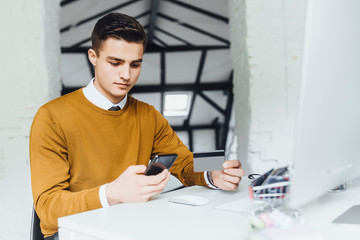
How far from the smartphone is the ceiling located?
3.47 metres

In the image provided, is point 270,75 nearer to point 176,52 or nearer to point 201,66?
point 176,52

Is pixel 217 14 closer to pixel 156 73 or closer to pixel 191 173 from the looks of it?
pixel 156 73

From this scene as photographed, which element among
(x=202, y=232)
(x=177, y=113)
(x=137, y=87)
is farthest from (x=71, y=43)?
(x=202, y=232)

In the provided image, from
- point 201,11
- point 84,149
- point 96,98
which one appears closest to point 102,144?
point 84,149

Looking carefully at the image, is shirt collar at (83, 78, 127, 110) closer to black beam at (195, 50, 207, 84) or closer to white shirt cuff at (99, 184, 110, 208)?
white shirt cuff at (99, 184, 110, 208)

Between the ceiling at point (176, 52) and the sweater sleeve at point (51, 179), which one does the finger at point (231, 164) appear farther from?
the ceiling at point (176, 52)

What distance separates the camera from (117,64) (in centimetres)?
118

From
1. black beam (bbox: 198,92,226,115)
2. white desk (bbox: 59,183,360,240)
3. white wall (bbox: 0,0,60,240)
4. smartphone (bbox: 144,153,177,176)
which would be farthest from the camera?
black beam (bbox: 198,92,226,115)

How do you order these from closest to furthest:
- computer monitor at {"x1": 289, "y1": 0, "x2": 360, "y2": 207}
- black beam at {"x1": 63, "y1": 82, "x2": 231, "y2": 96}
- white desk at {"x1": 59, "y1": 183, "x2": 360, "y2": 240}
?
1. computer monitor at {"x1": 289, "y1": 0, "x2": 360, "y2": 207}
2. white desk at {"x1": 59, "y1": 183, "x2": 360, "y2": 240}
3. black beam at {"x1": 63, "y1": 82, "x2": 231, "y2": 96}

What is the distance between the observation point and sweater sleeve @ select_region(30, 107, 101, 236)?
92cm

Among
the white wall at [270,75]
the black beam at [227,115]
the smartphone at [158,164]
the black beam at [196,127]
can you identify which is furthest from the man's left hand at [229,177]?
the black beam at [196,127]

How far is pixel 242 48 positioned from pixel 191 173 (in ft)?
4.14

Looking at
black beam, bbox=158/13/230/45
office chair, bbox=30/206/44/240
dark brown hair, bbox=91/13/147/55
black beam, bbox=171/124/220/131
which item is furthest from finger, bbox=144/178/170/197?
black beam, bbox=171/124/220/131

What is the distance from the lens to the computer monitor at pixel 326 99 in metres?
0.55
